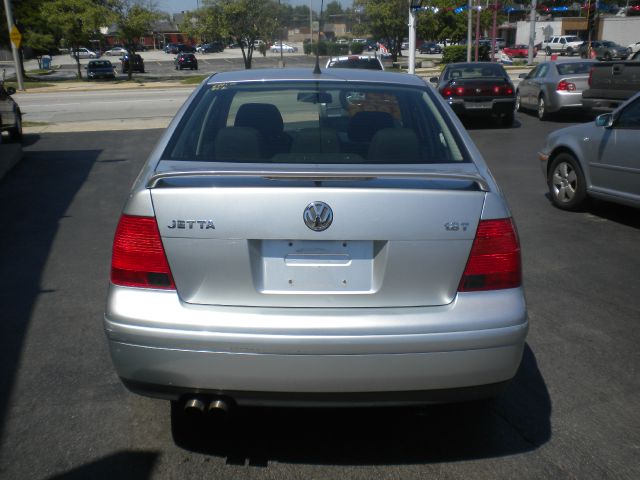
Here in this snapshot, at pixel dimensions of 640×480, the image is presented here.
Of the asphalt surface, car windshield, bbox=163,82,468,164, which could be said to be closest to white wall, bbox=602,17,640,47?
the asphalt surface

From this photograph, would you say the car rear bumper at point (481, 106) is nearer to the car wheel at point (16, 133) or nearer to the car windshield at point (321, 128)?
the car wheel at point (16, 133)

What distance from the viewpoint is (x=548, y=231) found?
7.79 metres

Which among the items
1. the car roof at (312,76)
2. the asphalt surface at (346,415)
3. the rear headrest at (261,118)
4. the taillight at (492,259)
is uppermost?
the car roof at (312,76)

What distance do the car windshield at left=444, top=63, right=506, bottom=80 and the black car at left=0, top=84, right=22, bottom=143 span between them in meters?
10.1

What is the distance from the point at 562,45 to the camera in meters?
68.9

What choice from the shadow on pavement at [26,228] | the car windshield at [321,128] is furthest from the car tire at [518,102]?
the car windshield at [321,128]

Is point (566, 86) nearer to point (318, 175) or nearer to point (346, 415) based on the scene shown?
point (346, 415)

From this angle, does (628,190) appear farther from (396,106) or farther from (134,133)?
(134,133)

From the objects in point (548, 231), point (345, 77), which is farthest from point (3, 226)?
point (548, 231)

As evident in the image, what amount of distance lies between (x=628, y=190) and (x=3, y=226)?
676cm

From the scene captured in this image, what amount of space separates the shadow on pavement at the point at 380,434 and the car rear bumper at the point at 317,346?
0.54 meters

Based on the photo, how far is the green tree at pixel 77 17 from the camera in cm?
4088

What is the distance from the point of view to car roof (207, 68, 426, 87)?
4.29 m

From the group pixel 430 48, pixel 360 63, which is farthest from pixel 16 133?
pixel 430 48
